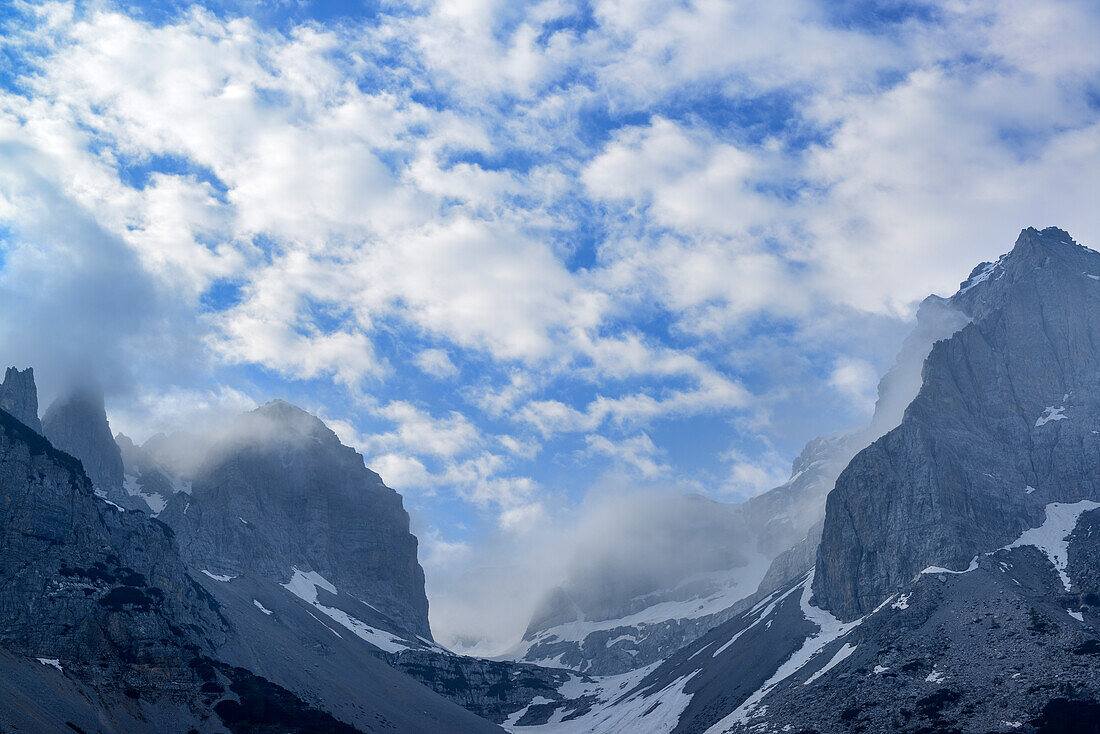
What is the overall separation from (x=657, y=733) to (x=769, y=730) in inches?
2057

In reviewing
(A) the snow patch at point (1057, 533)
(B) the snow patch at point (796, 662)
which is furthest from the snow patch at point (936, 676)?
(A) the snow patch at point (1057, 533)

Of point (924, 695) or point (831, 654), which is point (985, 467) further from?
point (924, 695)

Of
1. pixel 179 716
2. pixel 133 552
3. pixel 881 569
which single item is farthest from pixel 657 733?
pixel 133 552

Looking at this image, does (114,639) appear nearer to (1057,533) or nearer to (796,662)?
(796,662)

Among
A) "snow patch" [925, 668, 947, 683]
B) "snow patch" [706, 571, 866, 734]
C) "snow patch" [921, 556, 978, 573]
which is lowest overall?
"snow patch" [925, 668, 947, 683]

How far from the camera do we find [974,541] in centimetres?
17925

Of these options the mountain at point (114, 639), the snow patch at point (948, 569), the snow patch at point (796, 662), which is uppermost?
the mountain at point (114, 639)

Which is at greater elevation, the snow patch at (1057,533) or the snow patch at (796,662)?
the snow patch at (1057,533)

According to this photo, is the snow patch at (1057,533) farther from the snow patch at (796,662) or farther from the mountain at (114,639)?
the mountain at (114,639)

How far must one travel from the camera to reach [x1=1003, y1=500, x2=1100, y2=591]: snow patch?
17200cm

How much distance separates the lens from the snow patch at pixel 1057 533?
172 m

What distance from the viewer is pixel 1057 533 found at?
181125 mm

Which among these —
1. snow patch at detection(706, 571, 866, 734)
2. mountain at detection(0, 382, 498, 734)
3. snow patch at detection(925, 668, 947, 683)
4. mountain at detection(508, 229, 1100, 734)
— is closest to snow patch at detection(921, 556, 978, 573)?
mountain at detection(508, 229, 1100, 734)

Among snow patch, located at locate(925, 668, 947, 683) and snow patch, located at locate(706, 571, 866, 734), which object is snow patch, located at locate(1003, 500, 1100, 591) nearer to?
snow patch, located at locate(706, 571, 866, 734)
